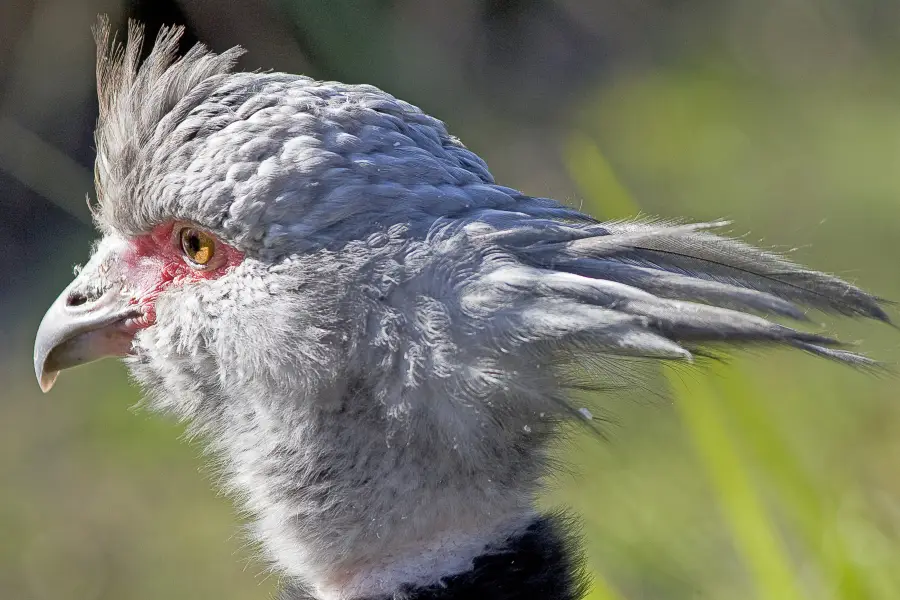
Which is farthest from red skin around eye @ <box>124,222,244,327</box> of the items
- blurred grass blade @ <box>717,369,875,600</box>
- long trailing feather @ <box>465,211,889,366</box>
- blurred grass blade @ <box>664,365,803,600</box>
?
blurred grass blade @ <box>717,369,875,600</box>

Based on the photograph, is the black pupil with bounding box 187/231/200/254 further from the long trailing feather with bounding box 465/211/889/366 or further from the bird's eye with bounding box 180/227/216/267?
the long trailing feather with bounding box 465/211/889/366

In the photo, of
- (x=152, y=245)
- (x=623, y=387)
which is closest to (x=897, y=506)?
(x=623, y=387)

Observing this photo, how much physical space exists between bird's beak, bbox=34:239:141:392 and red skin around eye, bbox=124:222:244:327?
0.10 ft

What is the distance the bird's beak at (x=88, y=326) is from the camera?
1.40m

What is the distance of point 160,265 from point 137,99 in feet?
0.73

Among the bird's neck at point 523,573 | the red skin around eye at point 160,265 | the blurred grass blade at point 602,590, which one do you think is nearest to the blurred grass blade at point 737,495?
the blurred grass blade at point 602,590

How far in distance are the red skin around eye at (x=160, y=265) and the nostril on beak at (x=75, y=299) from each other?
0.08 metres

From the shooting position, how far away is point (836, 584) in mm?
1643

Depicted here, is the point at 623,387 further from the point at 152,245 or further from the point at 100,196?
the point at 100,196

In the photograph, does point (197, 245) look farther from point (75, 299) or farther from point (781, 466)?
point (781, 466)

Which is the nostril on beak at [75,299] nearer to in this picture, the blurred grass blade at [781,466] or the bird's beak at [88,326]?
the bird's beak at [88,326]

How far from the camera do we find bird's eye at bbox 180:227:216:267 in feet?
4.14

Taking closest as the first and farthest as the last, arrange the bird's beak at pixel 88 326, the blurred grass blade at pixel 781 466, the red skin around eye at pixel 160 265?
the red skin around eye at pixel 160 265 < the bird's beak at pixel 88 326 < the blurred grass blade at pixel 781 466

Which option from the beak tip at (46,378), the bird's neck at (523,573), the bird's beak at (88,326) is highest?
the bird's beak at (88,326)
